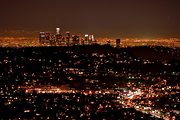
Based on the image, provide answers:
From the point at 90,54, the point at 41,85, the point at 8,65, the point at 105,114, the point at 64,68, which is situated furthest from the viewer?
the point at 90,54

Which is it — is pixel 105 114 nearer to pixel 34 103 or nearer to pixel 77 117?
pixel 77 117

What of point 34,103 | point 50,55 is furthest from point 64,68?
point 34,103

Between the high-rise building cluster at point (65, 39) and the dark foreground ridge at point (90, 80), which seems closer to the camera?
the dark foreground ridge at point (90, 80)

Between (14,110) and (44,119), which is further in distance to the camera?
(14,110)

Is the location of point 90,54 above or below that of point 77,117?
above

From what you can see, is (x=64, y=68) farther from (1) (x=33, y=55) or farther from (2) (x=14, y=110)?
(2) (x=14, y=110)

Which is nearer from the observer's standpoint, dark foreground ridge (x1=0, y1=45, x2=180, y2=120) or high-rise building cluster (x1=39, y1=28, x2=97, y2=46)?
dark foreground ridge (x1=0, y1=45, x2=180, y2=120)

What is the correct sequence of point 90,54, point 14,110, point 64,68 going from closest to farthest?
point 14,110 < point 64,68 < point 90,54
